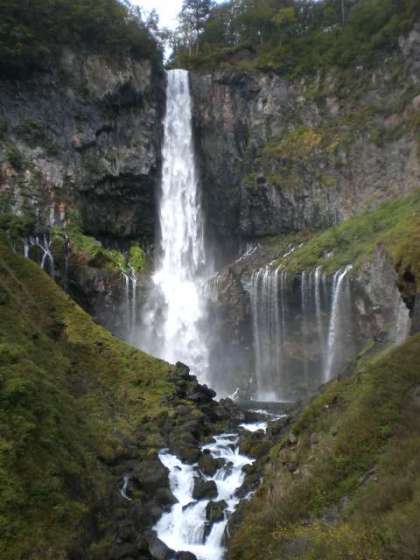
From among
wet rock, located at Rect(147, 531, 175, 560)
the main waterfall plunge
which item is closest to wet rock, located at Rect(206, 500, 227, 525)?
wet rock, located at Rect(147, 531, 175, 560)

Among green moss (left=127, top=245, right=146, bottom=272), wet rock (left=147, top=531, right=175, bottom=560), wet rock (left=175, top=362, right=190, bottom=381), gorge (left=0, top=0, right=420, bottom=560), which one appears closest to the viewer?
gorge (left=0, top=0, right=420, bottom=560)

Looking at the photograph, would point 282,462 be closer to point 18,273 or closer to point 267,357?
point 18,273

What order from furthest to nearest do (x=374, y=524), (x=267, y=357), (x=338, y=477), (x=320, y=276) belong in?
(x=267, y=357)
(x=320, y=276)
(x=338, y=477)
(x=374, y=524)

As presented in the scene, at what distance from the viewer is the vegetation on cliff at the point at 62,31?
33.9m

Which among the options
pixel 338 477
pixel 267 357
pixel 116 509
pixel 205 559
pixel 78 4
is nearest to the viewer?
pixel 338 477

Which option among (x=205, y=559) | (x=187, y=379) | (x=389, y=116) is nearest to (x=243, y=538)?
(x=205, y=559)

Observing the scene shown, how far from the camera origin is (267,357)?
34.1m

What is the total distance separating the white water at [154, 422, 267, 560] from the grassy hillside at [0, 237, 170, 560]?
140 cm

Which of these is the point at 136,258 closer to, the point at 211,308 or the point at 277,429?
the point at 211,308

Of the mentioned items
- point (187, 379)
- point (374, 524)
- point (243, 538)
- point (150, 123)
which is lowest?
point (187, 379)

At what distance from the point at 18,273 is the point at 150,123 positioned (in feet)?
77.5

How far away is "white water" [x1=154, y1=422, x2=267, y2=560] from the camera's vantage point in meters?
11.0

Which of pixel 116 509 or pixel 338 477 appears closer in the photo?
pixel 338 477

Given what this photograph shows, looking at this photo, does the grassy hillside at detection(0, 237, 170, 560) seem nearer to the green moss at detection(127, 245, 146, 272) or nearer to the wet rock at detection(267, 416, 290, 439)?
the wet rock at detection(267, 416, 290, 439)
